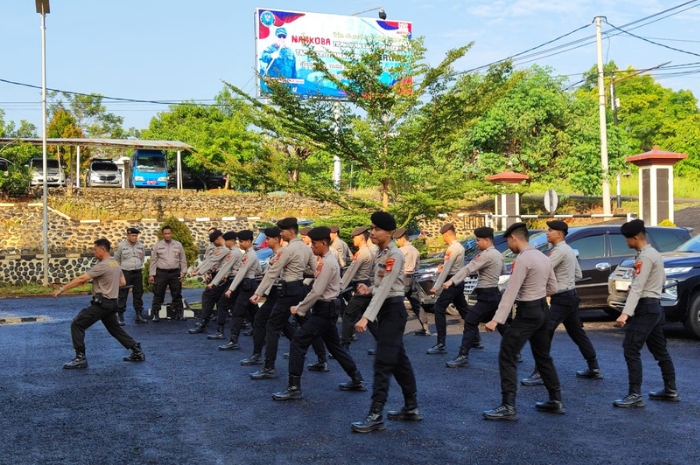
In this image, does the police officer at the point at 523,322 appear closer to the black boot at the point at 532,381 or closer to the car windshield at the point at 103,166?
the black boot at the point at 532,381

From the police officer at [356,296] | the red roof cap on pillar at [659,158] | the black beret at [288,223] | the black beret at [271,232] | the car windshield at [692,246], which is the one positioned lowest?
the police officer at [356,296]

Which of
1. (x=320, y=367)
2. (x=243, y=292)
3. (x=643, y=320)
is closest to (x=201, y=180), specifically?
(x=243, y=292)

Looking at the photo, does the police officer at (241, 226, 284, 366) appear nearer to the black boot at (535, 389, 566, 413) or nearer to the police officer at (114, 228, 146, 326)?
the black boot at (535, 389, 566, 413)

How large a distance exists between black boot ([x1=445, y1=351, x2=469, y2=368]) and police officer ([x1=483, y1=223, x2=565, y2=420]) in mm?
2545

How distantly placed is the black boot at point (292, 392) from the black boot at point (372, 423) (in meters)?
1.39

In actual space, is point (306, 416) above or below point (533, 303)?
below

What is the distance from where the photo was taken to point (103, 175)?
129 feet

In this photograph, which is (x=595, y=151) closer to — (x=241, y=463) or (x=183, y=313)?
(x=183, y=313)

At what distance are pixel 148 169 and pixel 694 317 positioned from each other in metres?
31.2

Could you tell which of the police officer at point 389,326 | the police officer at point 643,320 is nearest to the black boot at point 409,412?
the police officer at point 389,326

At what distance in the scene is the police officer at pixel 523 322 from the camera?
7.60m

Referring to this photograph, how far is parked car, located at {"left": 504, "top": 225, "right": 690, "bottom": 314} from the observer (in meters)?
14.9

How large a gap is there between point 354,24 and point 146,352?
27430mm

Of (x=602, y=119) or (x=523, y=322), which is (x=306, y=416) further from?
(x=602, y=119)
